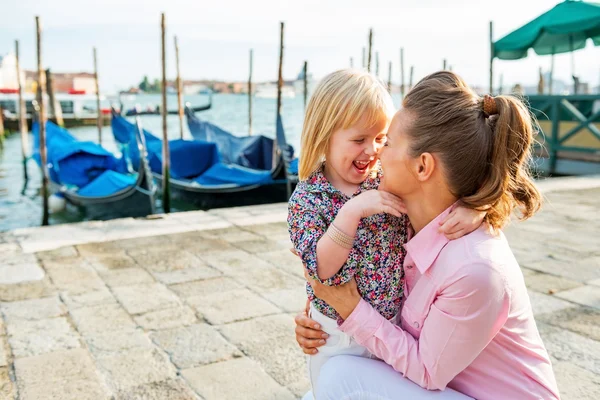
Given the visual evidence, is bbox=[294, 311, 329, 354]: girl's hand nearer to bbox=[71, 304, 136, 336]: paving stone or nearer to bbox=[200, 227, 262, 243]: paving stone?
bbox=[71, 304, 136, 336]: paving stone

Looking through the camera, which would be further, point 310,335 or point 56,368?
point 56,368

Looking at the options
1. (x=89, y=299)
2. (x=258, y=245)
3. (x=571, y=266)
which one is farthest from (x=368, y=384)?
(x=258, y=245)

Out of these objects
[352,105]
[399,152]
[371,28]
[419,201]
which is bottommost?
[419,201]

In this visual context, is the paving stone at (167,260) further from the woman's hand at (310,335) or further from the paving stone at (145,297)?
the woman's hand at (310,335)

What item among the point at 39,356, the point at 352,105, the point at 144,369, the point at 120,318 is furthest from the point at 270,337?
the point at 352,105

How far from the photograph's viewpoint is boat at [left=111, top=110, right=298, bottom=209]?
31.1 ft

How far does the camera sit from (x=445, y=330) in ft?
4.12

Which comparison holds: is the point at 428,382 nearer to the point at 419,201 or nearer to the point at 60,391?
the point at 419,201

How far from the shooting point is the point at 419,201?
4.61 feet

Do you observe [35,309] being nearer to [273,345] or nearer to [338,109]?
[273,345]

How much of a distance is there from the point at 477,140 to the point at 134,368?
5.50 feet

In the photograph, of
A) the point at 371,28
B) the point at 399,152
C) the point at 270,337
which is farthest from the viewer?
the point at 371,28

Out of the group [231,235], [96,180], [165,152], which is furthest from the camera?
[96,180]

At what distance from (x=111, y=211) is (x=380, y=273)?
836cm
